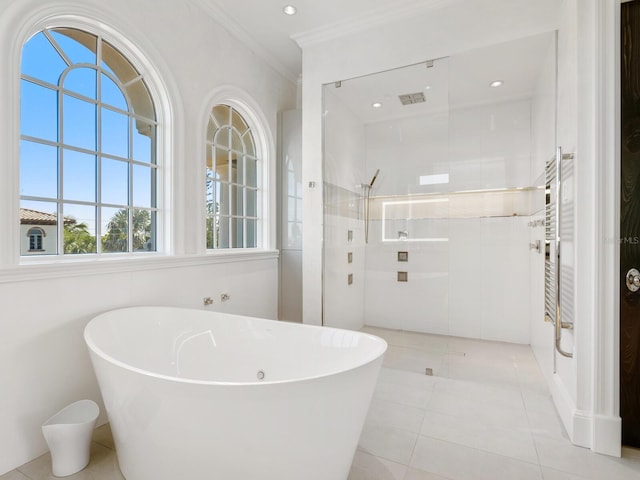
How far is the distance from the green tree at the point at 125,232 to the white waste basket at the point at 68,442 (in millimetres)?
1011

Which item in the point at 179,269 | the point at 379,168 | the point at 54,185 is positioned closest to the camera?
the point at 54,185

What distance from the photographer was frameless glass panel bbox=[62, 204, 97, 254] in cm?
195

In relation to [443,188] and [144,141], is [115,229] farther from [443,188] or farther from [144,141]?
[443,188]

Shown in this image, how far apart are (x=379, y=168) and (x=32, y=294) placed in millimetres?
2516

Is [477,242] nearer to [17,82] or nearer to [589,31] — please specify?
[589,31]

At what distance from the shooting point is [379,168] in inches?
117

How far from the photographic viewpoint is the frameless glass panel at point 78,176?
1.94 m

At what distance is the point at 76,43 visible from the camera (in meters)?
1.98

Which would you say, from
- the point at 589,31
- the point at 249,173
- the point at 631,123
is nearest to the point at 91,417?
the point at 249,173

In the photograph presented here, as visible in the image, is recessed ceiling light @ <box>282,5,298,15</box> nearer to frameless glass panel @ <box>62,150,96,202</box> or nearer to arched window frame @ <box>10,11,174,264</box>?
arched window frame @ <box>10,11,174,264</box>

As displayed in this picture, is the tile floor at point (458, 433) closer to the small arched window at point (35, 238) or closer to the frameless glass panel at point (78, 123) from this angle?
the small arched window at point (35, 238)

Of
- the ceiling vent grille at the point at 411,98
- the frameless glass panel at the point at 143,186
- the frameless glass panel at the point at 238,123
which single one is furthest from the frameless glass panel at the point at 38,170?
the ceiling vent grille at the point at 411,98

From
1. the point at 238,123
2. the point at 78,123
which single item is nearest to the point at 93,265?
the point at 78,123

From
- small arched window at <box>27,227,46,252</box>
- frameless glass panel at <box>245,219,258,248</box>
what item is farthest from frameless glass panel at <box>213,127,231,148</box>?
small arched window at <box>27,227,46,252</box>
